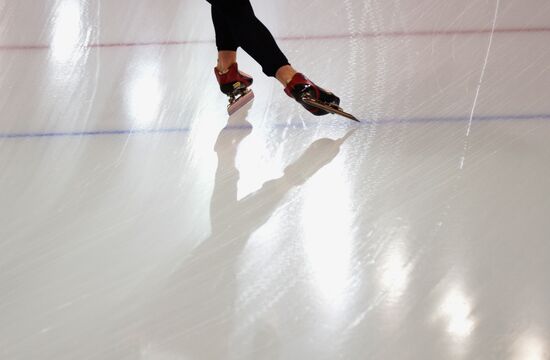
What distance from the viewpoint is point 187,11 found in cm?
378

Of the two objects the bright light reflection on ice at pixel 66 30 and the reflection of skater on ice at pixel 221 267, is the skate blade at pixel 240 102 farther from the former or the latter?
the bright light reflection on ice at pixel 66 30

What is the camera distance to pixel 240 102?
8.38ft

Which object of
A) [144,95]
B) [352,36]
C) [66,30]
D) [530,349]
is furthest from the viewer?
[66,30]

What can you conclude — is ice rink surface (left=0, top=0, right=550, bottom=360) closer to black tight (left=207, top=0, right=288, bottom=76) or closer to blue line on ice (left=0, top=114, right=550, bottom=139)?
blue line on ice (left=0, top=114, right=550, bottom=139)

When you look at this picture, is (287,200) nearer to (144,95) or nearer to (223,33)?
(223,33)

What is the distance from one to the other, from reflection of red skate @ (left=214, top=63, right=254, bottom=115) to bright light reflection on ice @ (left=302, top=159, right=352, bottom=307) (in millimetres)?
539

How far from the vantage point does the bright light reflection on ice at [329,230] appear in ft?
5.09

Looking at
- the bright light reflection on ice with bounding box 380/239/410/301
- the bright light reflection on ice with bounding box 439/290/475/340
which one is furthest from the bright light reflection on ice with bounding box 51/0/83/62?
the bright light reflection on ice with bounding box 439/290/475/340

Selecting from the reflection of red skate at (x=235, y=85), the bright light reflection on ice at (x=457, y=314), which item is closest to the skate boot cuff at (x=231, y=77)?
the reflection of red skate at (x=235, y=85)

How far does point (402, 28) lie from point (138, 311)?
6.61 feet

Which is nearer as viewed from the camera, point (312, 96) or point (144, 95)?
point (312, 96)

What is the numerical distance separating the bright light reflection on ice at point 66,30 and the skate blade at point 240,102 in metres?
0.88

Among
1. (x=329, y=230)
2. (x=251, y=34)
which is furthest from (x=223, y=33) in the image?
(x=329, y=230)

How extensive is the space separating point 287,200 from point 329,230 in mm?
187
